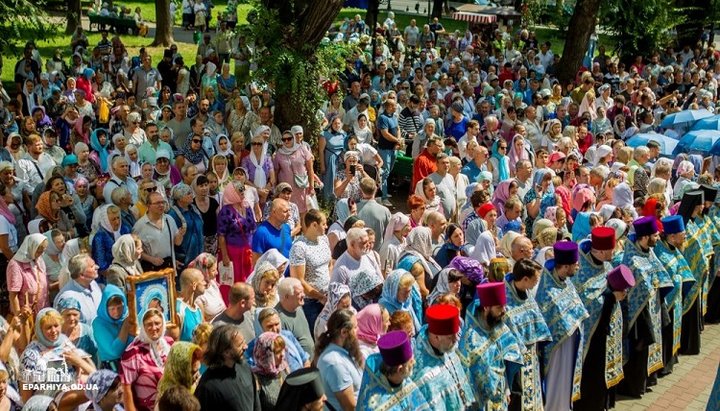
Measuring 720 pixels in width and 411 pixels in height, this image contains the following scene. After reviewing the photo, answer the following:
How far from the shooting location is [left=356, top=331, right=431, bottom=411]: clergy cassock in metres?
6.25

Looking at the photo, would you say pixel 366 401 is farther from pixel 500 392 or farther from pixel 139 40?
pixel 139 40

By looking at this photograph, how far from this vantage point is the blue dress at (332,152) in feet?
48.0

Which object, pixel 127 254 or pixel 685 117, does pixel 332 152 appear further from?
pixel 685 117

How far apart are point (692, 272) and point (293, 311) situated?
5112 mm

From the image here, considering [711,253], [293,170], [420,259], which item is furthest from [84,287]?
[711,253]

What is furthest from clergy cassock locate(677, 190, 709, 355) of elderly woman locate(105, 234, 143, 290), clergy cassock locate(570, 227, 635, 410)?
elderly woman locate(105, 234, 143, 290)

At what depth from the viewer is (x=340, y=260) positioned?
28.8ft

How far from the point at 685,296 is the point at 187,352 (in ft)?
20.9

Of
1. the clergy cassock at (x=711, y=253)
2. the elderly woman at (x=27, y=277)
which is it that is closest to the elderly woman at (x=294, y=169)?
the elderly woman at (x=27, y=277)

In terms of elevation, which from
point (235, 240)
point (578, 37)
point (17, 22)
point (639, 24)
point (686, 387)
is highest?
point (17, 22)

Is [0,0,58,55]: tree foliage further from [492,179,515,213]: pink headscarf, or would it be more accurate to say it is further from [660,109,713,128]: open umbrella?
[660,109,713,128]: open umbrella

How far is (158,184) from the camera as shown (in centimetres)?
1125

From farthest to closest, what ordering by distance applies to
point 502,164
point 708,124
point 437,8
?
point 437,8
point 708,124
point 502,164

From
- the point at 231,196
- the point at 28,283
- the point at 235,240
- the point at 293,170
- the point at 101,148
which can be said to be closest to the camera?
the point at 28,283
